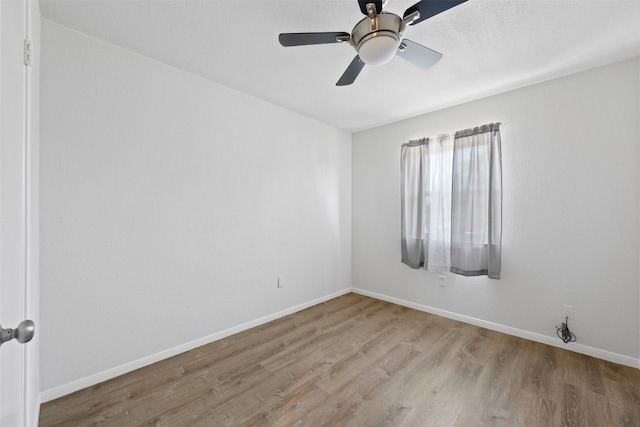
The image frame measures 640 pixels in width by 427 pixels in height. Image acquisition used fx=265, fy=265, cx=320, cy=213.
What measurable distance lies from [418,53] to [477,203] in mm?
1850

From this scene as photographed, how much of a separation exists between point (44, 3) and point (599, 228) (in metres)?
4.46

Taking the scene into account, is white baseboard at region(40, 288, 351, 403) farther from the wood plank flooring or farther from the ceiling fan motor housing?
the ceiling fan motor housing

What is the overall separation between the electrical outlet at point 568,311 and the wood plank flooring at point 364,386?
1.05ft

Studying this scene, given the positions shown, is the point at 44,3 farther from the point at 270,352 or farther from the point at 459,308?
the point at 459,308

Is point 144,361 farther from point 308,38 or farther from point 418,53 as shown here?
point 418,53

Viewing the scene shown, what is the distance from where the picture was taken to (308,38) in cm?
155

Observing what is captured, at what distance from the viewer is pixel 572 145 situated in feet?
8.02

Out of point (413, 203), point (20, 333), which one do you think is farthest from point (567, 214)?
point (20, 333)

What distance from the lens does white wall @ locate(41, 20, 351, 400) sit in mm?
1831

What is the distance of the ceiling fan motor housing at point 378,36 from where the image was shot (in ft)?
4.64

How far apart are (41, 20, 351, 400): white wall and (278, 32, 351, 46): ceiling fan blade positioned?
52.5 inches

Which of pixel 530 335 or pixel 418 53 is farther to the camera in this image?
pixel 530 335

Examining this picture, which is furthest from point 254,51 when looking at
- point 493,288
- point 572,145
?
point 493,288

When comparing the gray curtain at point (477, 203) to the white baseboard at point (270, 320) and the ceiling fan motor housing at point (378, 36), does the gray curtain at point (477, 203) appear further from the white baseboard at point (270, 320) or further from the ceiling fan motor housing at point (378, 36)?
the ceiling fan motor housing at point (378, 36)
